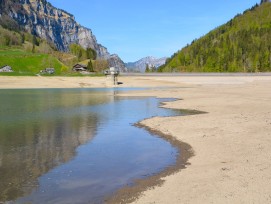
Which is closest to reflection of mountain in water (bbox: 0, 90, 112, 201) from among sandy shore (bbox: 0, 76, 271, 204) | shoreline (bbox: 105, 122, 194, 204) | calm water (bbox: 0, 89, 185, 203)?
calm water (bbox: 0, 89, 185, 203)

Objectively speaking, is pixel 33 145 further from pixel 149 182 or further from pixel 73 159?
pixel 149 182

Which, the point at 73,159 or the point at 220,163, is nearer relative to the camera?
the point at 220,163

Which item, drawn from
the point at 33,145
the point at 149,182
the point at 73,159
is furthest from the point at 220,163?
the point at 33,145

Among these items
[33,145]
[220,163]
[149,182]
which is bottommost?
[33,145]

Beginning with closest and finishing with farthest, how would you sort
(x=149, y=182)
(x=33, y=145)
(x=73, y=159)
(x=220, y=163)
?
1. (x=149, y=182)
2. (x=220, y=163)
3. (x=73, y=159)
4. (x=33, y=145)

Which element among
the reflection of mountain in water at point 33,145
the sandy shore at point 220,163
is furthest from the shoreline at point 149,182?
the reflection of mountain in water at point 33,145

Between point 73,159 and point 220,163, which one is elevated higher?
point 220,163

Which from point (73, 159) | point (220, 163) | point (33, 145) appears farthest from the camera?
point (33, 145)

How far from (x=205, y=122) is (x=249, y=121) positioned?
141 inches

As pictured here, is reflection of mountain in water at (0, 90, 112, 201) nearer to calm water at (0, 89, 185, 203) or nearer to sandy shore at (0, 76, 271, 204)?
calm water at (0, 89, 185, 203)

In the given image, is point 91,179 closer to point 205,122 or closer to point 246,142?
point 246,142

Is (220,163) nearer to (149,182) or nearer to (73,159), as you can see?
(149,182)

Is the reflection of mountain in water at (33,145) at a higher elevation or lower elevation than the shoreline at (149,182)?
lower

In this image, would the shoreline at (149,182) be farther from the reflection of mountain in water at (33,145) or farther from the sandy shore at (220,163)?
the reflection of mountain in water at (33,145)
